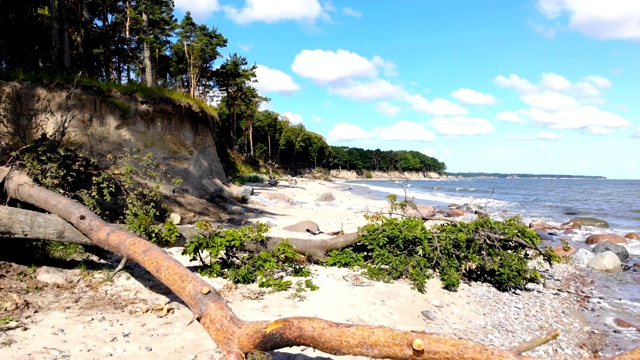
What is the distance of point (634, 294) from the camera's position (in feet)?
32.4

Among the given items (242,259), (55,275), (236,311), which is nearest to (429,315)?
(236,311)

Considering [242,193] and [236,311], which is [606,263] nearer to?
[236,311]

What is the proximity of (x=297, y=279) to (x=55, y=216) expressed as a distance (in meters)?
4.28

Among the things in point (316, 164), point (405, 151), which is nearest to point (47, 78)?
point (316, 164)

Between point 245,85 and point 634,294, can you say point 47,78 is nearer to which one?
point 634,294

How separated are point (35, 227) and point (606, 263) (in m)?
15.3

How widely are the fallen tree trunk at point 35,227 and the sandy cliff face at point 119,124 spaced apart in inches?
147

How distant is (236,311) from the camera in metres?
5.65

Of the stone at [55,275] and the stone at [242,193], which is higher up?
the stone at [242,193]

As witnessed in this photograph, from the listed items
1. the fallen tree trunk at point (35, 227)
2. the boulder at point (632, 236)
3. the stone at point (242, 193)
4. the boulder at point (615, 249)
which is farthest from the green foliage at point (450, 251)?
the boulder at point (632, 236)

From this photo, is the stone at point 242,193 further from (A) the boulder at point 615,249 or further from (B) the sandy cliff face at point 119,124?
(A) the boulder at point 615,249

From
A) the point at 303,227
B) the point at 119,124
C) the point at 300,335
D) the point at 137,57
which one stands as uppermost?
the point at 137,57

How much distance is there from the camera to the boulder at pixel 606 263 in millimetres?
12164

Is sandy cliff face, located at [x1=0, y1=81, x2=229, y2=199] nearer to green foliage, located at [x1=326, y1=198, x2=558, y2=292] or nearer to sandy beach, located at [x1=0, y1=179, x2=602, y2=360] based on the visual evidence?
sandy beach, located at [x1=0, y1=179, x2=602, y2=360]
